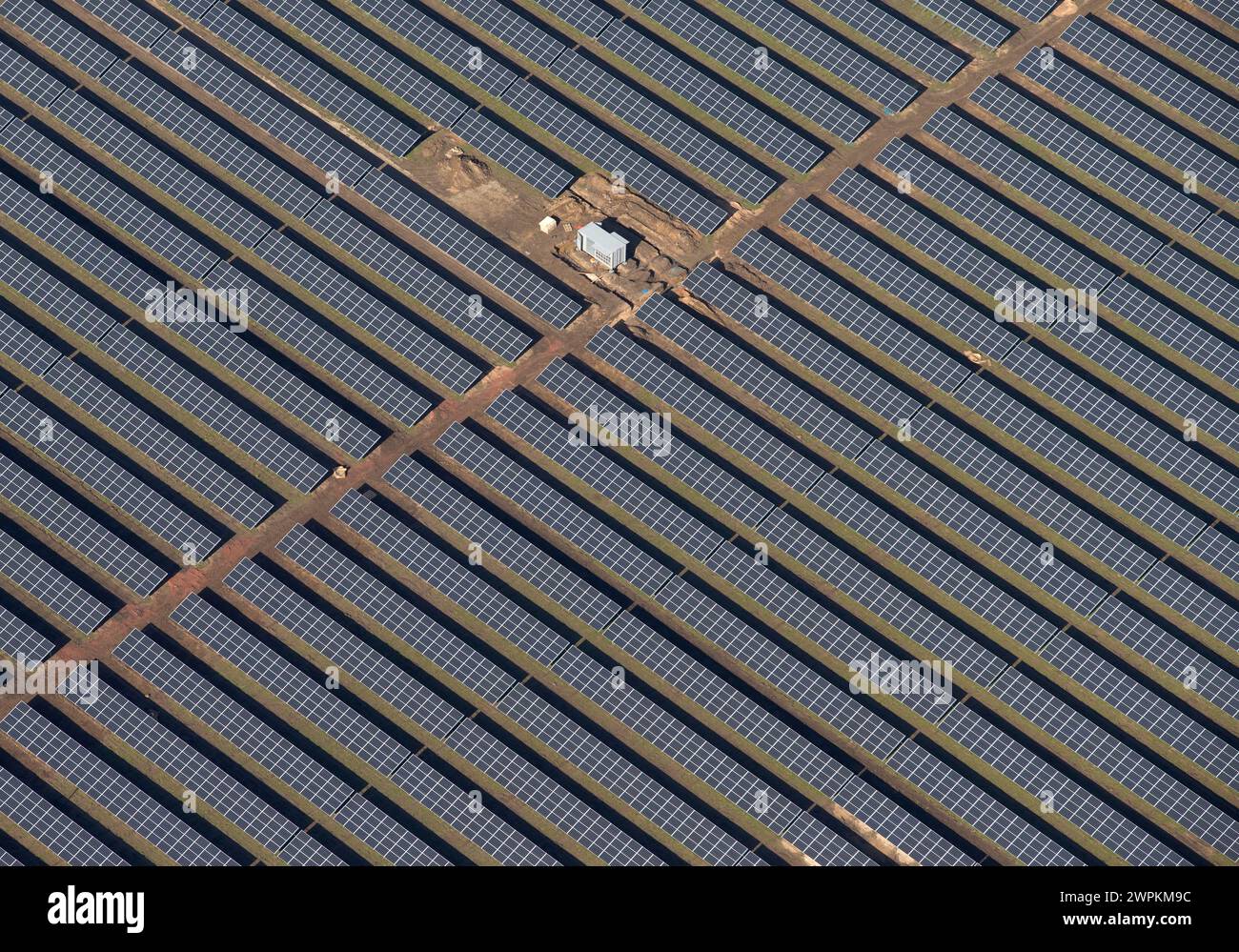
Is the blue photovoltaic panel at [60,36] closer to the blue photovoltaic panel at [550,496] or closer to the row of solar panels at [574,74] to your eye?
the row of solar panels at [574,74]

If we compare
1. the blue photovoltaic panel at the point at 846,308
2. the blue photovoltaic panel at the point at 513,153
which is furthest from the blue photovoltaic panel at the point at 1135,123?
the blue photovoltaic panel at the point at 513,153

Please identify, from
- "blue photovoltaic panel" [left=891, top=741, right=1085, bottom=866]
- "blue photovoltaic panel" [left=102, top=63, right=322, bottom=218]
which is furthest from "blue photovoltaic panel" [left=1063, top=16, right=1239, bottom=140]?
"blue photovoltaic panel" [left=102, top=63, right=322, bottom=218]

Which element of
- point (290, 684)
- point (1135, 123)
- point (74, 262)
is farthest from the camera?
point (1135, 123)

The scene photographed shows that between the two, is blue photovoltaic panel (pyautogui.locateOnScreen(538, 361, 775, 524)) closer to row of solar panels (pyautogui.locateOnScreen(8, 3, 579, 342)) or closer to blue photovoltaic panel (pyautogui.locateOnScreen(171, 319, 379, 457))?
row of solar panels (pyautogui.locateOnScreen(8, 3, 579, 342))

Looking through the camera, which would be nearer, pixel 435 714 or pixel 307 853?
pixel 307 853

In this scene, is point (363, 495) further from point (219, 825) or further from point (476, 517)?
point (219, 825)

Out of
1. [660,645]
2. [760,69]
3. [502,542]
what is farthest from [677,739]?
[760,69]

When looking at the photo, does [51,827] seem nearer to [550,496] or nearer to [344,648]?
[344,648]
